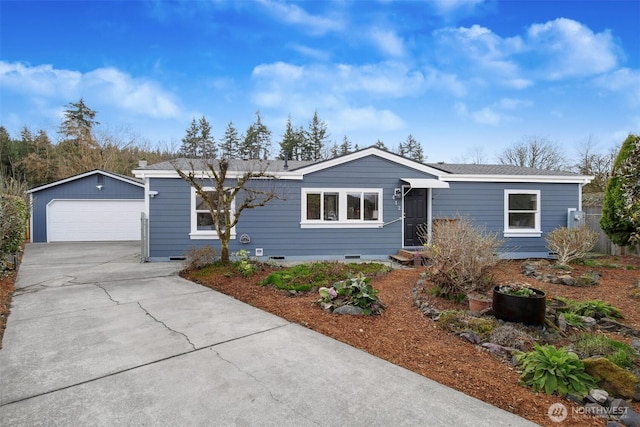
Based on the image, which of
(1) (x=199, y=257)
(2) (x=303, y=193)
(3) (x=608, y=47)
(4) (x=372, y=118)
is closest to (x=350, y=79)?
(4) (x=372, y=118)

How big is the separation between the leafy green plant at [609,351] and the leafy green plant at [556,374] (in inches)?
22.9

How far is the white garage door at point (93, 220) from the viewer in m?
15.1

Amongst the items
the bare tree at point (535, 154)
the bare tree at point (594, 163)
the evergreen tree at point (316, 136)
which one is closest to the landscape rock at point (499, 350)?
the bare tree at point (594, 163)

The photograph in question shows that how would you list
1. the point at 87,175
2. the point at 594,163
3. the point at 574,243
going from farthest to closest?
1. the point at 594,163
2. the point at 87,175
3. the point at 574,243

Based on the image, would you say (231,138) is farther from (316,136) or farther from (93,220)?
(93,220)

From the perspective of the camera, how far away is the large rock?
2.65 meters

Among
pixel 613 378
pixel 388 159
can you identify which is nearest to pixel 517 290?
pixel 613 378

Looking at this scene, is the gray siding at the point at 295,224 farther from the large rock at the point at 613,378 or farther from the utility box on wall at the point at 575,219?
the large rock at the point at 613,378

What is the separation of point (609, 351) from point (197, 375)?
4.10 meters

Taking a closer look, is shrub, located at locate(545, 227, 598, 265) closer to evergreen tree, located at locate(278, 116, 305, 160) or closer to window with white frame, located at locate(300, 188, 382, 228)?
window with white frame, located at locate(300, 188, 382, 228)

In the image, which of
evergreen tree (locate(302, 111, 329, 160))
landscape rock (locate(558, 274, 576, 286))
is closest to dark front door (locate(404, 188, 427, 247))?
landscape rock (locate(558, 274, 576, 286))

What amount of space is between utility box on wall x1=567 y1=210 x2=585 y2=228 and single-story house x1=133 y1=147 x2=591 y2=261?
7cm

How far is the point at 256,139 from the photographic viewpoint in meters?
29.8

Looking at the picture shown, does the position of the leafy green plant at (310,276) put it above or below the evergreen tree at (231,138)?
below
